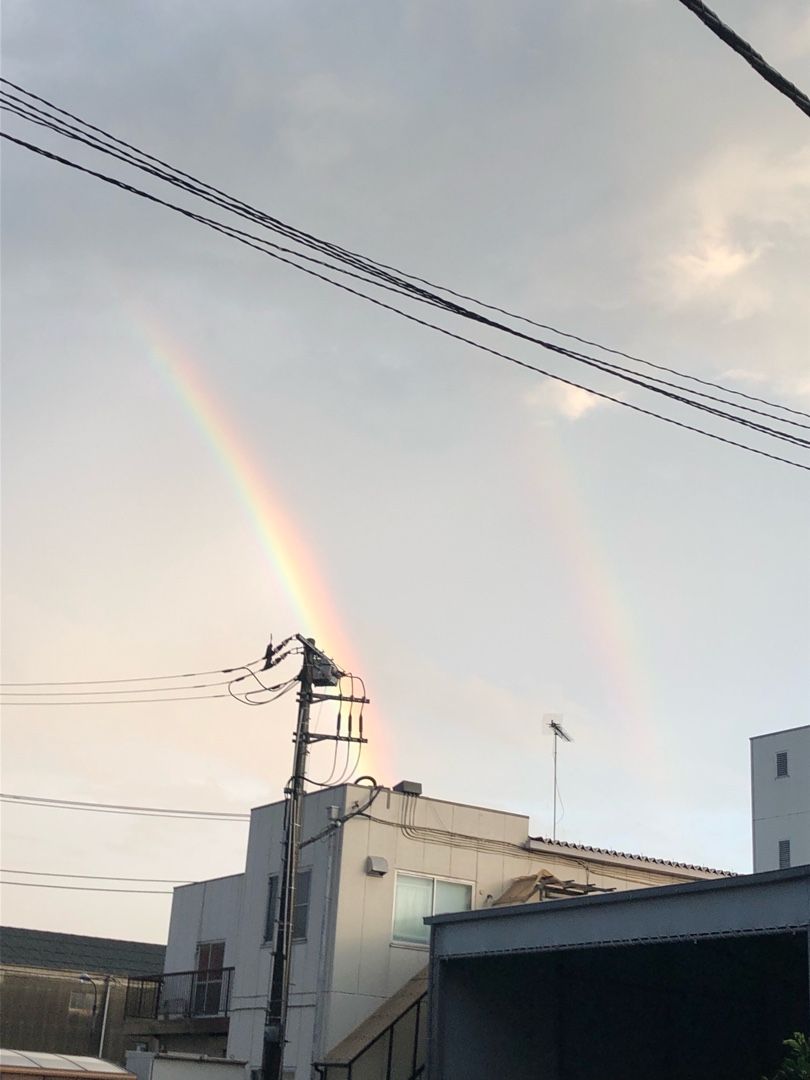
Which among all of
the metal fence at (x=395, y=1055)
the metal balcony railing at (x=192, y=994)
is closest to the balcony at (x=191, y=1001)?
the metal balcony railing at (x=192, y=994)

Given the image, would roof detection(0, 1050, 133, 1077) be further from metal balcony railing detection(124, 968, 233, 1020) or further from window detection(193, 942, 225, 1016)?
window detection(193, 942, 225, 1016)

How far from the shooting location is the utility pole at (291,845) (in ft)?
62.3

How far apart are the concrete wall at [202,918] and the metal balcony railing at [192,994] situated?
0.38 metres

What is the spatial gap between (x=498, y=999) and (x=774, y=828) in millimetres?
34556

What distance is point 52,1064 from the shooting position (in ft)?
55.0

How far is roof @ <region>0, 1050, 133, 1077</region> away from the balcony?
880cm

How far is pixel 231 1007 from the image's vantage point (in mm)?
25984

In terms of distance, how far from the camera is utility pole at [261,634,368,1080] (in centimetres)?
1898

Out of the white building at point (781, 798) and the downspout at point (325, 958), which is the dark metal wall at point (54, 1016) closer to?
the downspout at point (325, 958)

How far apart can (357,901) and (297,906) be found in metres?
1.42

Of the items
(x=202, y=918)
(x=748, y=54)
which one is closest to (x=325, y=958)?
(x=202, y=918)

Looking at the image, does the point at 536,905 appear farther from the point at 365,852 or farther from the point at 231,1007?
the point at 231,1007

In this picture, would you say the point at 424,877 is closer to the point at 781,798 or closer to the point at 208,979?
the point at 208,979

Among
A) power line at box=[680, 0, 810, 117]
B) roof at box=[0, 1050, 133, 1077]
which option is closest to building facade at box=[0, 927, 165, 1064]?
roof at box=[0, 1050, 133, 1077]
